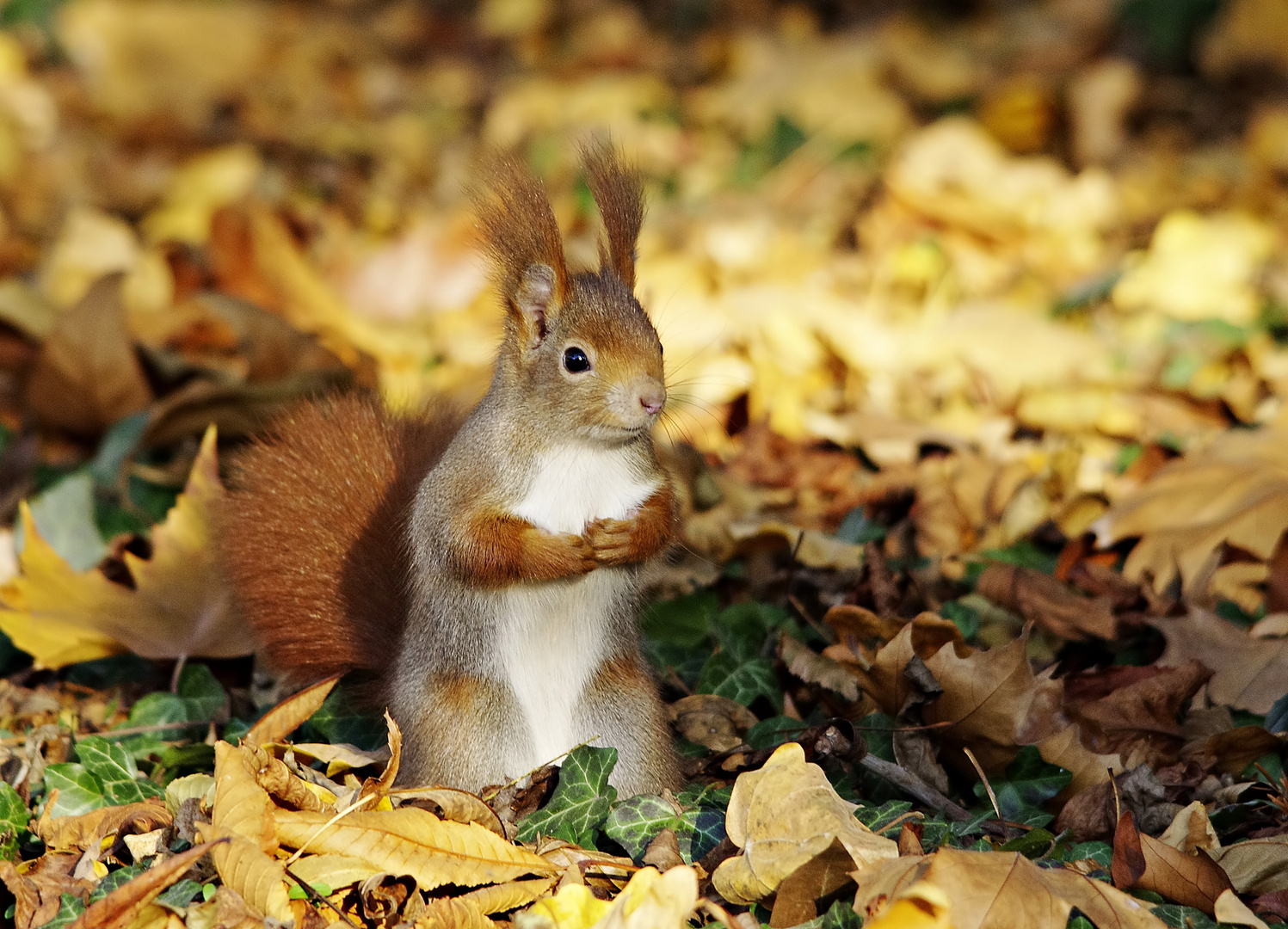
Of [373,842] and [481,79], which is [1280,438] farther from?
[481,79]

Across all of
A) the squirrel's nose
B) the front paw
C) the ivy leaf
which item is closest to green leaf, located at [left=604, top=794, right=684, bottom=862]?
the ivy leaf

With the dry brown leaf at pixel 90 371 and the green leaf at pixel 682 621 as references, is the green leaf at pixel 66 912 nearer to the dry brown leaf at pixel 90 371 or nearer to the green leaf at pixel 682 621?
the green leaf at pixel 682 621

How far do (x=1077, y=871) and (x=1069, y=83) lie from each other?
4167mm

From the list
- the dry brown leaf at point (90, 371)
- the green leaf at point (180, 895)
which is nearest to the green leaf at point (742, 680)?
the green leaf at point (180, 895)

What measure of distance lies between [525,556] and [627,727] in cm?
35

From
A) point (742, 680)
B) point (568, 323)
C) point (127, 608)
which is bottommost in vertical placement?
point (742, 680)

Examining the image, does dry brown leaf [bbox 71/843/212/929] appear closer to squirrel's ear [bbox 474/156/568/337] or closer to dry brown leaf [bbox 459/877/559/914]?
dry brown leaf [bbox 459/877/559/914]

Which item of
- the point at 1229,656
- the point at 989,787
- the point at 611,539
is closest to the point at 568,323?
the point at 611,539

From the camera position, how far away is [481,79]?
636cm

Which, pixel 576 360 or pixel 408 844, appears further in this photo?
pixel 576 360

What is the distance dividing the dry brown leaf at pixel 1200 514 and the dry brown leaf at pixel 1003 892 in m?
1.03

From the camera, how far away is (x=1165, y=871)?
1.76 meters

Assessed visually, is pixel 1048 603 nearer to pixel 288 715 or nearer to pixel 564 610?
pixel 564 610

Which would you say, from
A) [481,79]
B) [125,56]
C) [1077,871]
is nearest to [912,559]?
[1077,871]
